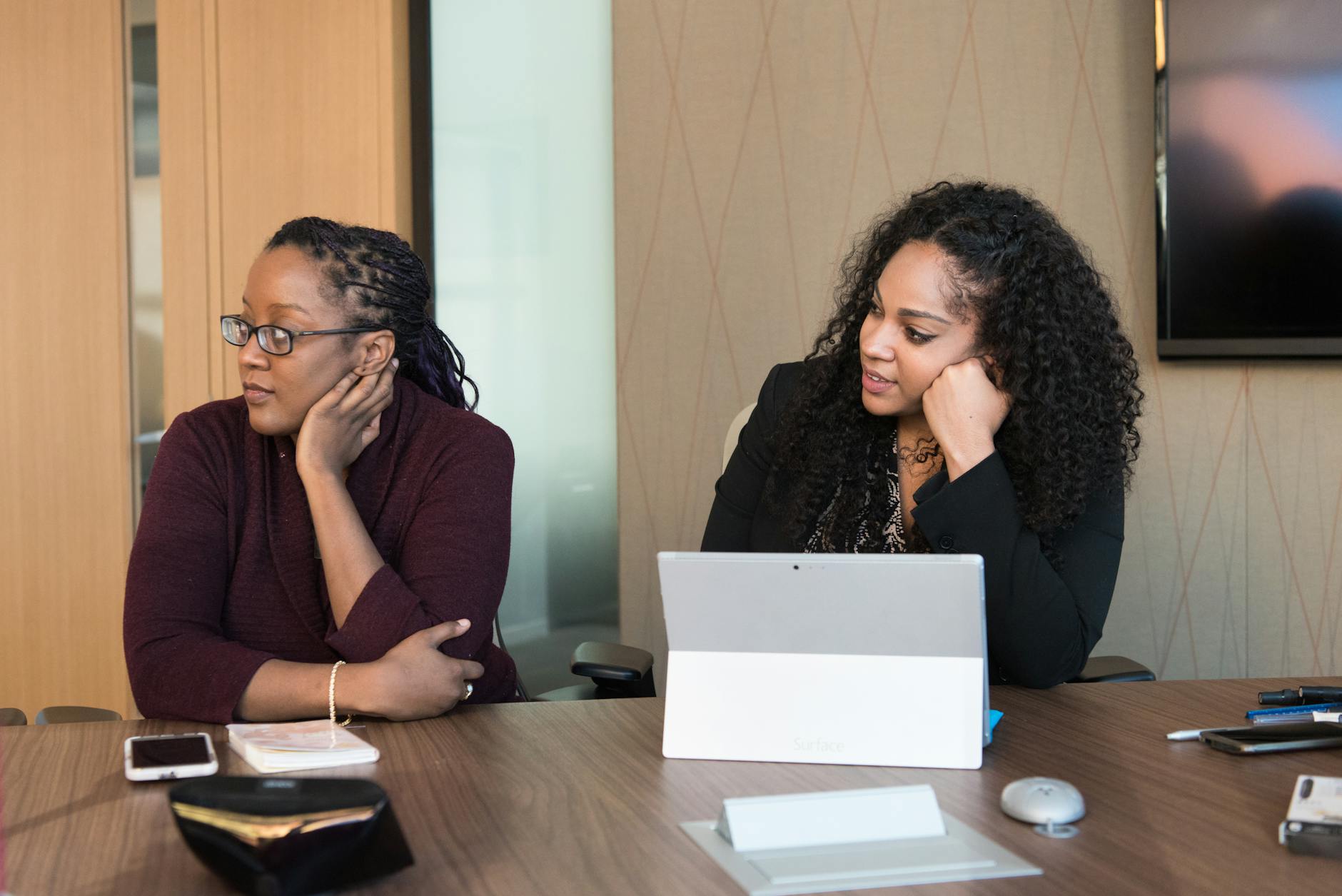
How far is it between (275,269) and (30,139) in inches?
88.7

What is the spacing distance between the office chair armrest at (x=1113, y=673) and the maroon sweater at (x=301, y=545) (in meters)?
0.88

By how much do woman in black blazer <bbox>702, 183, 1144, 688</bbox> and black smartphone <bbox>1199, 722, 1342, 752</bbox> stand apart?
11.6 inches

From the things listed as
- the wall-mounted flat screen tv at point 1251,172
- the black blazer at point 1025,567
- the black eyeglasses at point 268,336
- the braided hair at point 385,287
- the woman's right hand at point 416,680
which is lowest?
the woman's right hand at point 416,680

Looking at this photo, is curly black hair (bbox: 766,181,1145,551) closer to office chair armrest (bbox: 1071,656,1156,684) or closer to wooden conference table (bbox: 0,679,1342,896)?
office chair armrest (bbox: 1071,656,1156,684)

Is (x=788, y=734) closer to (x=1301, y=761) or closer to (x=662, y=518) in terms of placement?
(x=1301, y=761)

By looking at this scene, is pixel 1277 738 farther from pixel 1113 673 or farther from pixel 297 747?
pixel 297 747

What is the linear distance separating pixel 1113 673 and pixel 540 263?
1.98m

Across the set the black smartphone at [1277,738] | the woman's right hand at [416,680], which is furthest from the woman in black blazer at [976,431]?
the woman's right hand at [416,680]

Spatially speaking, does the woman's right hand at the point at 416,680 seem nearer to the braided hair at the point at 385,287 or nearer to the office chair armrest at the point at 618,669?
the office chair armrest at the point at 618,669

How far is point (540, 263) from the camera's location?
3246 millimetres

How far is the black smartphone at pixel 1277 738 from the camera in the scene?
1.22m

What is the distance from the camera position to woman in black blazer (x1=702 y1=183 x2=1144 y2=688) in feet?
5.25

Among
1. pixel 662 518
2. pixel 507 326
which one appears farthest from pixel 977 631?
pixel 507 326

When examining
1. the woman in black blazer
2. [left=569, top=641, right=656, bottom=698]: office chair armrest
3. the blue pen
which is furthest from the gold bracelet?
the blue pen
